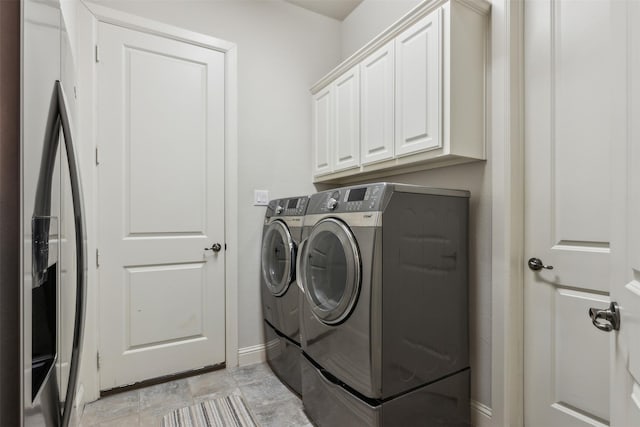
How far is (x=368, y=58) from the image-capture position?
2.09 m

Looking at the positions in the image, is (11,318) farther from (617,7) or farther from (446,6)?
(446,6)

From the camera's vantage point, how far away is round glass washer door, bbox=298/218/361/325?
1.43 meters

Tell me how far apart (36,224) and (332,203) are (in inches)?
48.1

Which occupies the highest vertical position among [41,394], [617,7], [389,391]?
[617,7]

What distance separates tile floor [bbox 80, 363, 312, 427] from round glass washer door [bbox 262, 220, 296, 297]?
0.62 m

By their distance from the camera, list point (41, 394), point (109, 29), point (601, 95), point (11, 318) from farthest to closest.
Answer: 1. point (109, 29)
2. point (601, 95)
3. point (41, 394)
4. point (11, 318)

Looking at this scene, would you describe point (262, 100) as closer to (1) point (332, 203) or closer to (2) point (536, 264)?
(1) point (332, 203)

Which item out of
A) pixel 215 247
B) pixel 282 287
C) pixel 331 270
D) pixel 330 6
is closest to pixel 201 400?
pixel 282 287

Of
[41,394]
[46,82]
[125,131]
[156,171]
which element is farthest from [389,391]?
[125,131]

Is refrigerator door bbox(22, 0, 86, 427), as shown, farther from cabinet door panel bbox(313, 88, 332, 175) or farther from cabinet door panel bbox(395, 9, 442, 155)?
cabinet door panel bbox(313, 88, 332, 175)

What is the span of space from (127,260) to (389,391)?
5.90ft

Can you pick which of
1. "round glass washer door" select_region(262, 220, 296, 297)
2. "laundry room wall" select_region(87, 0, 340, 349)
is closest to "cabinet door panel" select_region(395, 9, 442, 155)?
"round glass washer door" select_region(262, 220, 296, 297)

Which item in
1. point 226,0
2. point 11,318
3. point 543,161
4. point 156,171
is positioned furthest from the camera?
point 226,0

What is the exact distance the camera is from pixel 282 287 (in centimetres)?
215
